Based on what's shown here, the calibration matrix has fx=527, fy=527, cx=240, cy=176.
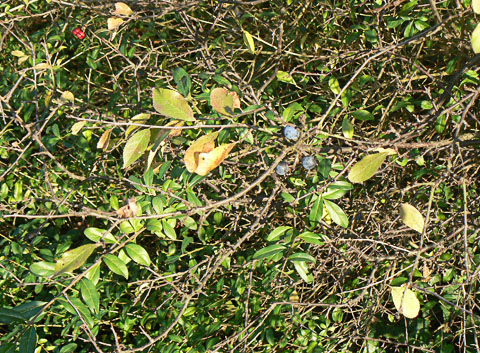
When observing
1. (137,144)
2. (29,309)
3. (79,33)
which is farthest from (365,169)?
(79,33)

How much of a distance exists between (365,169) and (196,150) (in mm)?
386

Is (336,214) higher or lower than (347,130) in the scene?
lower

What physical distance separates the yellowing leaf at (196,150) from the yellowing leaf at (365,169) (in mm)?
325

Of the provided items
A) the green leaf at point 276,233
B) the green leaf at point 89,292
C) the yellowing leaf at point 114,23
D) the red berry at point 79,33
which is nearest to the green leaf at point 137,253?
the green leaf at point 89,292

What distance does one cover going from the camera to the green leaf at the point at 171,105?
3.59 feet

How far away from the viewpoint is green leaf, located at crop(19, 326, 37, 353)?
110 cm

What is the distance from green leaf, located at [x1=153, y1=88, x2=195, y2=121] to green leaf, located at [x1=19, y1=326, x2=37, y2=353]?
1.78ft

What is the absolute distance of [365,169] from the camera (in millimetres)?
1198

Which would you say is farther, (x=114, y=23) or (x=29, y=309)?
(x=114, y=23)

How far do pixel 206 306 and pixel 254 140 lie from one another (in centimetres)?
60

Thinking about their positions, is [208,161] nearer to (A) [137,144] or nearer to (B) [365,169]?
(A) [137,144]

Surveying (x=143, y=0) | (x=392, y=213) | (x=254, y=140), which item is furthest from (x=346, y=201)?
(x=143, y=0)

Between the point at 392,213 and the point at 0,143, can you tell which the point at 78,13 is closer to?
the point at 0,143

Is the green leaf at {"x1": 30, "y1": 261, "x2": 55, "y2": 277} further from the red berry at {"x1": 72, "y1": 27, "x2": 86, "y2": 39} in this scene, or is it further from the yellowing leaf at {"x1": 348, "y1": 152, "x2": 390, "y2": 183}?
the red berry at {"x1": 72, "y1": 27, "x2": 86, "y2": 39}
